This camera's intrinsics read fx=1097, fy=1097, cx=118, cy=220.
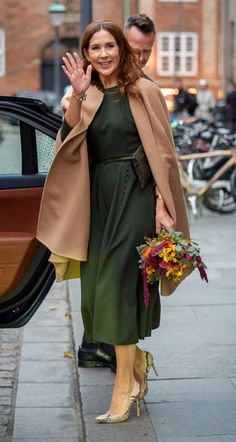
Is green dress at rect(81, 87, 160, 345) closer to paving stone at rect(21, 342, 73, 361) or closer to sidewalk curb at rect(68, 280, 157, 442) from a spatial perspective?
sidewalk curb at rect(68, 280, 157, 442)

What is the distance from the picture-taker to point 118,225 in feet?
16.0

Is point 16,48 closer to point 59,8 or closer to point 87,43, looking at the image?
point 59,8

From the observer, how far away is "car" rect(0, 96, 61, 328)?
5238 millimetres

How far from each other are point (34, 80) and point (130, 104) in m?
44.5

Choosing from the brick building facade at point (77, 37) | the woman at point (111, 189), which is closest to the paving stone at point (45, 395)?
the woman at point (111, 189)

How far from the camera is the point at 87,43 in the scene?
489cm

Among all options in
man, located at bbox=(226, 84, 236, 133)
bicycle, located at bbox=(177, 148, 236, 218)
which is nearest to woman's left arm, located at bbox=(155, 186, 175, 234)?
bicycle, located at bbox=(177, 148, 236, 218)

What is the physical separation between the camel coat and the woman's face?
4.2 inches

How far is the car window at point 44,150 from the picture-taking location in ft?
18.5

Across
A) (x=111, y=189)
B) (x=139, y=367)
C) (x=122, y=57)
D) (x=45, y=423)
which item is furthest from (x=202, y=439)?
(x=122, y=57)

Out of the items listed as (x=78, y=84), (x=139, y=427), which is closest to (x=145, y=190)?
(x=78, y=84)

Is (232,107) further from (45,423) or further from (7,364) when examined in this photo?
(45,423)

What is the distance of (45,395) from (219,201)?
8263mm

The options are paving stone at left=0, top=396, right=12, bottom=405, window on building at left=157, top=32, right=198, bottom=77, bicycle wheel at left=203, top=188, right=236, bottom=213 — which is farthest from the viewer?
window on building at left=157, top=32, right=198, bottom=77
